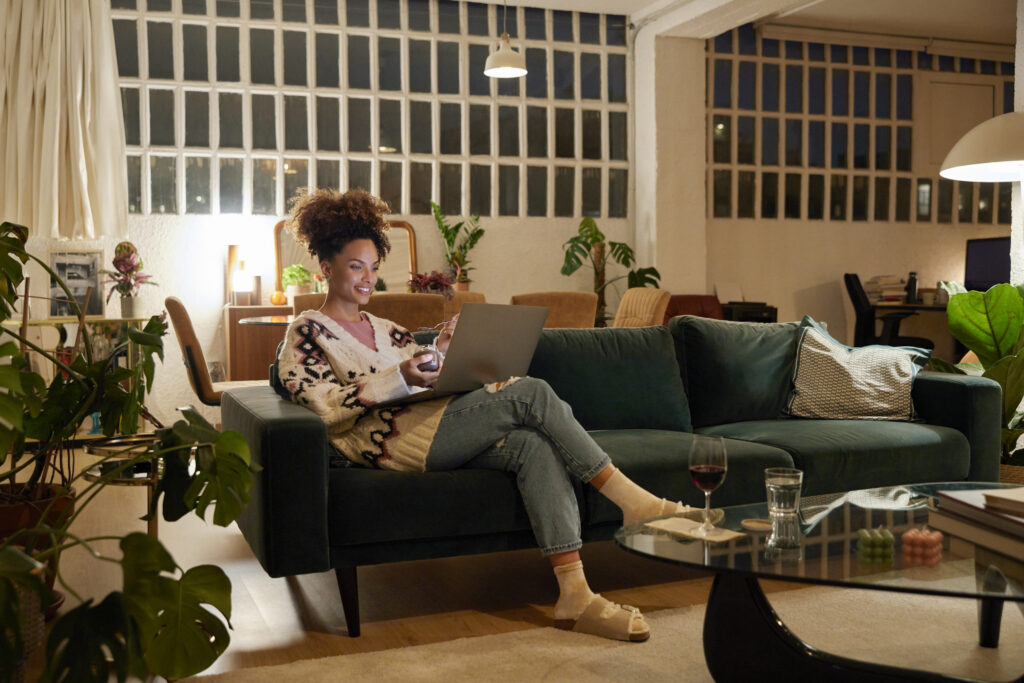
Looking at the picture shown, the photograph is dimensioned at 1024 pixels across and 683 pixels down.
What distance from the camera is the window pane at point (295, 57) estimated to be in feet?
22.1

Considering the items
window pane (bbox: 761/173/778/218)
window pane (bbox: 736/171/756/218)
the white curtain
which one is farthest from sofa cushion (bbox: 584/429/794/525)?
window pane (bbox: 761/173/778/218)

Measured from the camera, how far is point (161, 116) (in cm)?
648

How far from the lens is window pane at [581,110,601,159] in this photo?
752 centimetres

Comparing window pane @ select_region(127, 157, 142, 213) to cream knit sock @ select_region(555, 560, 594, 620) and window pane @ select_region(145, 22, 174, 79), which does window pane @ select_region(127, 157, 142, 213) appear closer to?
window pane @ select_region(145, 22, 174, 79)

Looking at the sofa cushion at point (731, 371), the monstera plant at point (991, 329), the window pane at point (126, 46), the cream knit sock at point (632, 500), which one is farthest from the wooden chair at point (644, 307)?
the window pane at point (126, 46)

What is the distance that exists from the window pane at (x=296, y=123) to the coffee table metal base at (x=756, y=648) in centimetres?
546

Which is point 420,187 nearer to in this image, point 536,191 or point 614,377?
point 536,191

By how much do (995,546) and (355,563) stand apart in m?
1.50

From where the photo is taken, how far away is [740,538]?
6.29 ft

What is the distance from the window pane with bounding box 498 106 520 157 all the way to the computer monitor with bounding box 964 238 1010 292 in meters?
3.72

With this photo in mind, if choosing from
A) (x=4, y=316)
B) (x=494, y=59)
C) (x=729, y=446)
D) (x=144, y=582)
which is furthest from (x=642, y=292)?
(x=144, y=582)

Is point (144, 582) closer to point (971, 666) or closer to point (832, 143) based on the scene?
point (971, 666)

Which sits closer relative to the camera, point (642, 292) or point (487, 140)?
point (642, 292)

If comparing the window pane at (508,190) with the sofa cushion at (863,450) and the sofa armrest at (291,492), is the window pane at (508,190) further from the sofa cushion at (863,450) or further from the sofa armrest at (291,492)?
the sofa armrest at (291,492)
